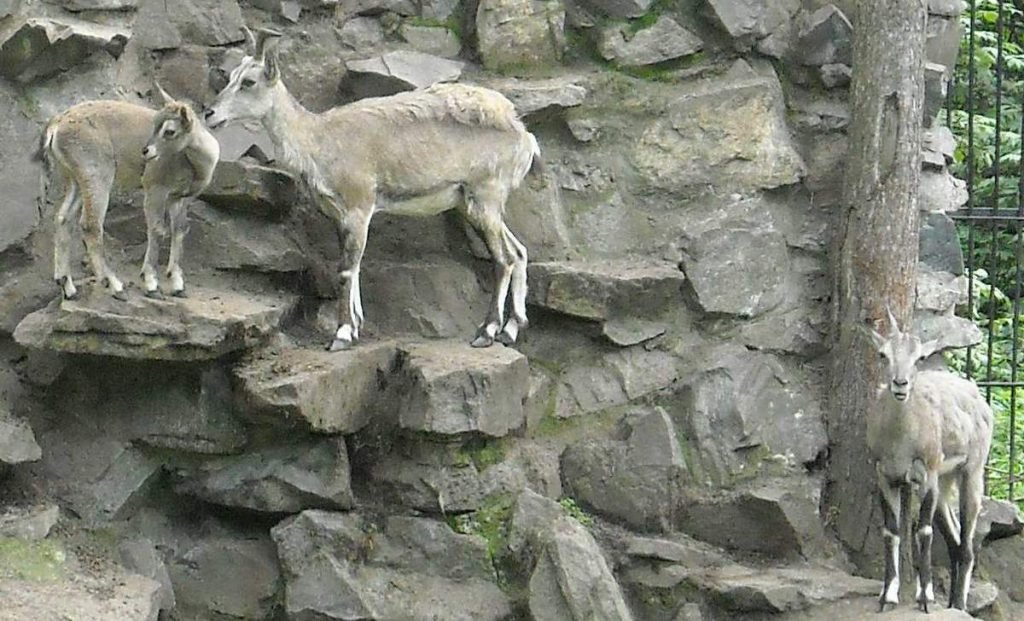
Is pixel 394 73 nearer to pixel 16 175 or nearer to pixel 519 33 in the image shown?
pixel 519 33

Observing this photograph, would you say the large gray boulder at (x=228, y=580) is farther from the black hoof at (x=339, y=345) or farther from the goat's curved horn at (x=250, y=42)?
the goat's curved horn at (x=250, y=42)

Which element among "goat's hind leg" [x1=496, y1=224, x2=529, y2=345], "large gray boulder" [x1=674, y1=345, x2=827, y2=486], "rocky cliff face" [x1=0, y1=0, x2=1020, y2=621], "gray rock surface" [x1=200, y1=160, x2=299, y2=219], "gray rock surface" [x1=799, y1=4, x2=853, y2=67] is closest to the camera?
"rocky cliff face" [x1=0, y1=0, x2=1020, y2=621]

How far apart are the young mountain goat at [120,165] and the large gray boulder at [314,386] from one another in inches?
21.1

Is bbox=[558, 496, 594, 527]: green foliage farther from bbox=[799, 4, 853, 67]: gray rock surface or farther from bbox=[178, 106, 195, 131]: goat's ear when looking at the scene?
bbox=[799, 4, 853, 67]: gray rock surface

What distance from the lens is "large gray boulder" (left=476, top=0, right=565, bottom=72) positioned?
693cm

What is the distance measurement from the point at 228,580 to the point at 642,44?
3295mm

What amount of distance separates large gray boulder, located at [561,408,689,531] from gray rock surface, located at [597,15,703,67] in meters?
1.80

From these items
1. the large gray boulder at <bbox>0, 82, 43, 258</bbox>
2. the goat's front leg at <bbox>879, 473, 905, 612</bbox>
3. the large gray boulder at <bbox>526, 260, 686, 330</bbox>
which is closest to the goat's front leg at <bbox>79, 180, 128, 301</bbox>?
the large gray boulder at <bbox>0, 82, 43, 258</bbox>

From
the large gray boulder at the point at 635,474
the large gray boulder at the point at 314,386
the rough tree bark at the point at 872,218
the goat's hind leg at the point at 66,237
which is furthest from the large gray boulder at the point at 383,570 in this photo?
the rough tree bark at the point at 872,218

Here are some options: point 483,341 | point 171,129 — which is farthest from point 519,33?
point 171,129

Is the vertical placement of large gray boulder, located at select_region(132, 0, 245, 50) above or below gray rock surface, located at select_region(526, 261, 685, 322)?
above

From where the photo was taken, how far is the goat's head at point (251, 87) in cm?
600

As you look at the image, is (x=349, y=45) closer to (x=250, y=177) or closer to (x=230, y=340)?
(x=250, y=177)

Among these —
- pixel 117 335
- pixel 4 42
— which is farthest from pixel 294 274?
pixel 4 42
